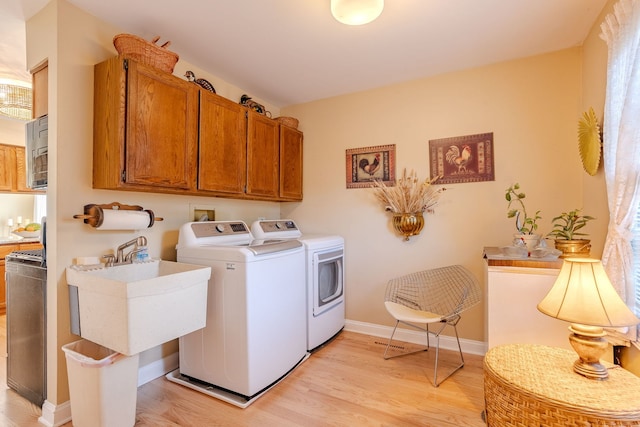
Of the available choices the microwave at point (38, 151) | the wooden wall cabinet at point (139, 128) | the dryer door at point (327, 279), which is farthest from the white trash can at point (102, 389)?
the dryer door at point (327, 279)

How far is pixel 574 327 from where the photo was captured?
1234 millimetres

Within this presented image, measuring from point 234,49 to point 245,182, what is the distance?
106 centimetres

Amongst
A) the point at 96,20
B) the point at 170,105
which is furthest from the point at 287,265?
the point at 96,20

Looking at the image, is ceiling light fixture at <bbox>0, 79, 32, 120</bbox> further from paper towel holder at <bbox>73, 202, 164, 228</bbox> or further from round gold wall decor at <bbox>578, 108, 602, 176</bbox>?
round gold wall decor at <bbox>578, 108, 602, 176</bbox>

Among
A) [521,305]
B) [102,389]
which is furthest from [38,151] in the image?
[521,305]

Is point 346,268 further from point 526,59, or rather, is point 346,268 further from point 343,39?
point 526,59

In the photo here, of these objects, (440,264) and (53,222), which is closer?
(53,222)

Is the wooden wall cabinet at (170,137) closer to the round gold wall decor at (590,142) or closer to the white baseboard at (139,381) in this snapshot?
the white baseboard at (139,381)

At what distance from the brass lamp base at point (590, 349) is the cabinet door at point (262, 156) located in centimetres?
235

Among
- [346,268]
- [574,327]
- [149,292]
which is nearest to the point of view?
[574,327]

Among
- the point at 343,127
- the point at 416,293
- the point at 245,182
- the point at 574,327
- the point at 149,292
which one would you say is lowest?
the point at 416,293

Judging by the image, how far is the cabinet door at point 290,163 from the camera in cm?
306

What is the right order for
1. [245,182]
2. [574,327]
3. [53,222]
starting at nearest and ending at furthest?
[574,327]
[53,222]
[245,182]

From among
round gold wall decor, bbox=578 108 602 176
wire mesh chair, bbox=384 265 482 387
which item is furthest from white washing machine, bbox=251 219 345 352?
round gold wall decor, bbox=578 108 602 176
